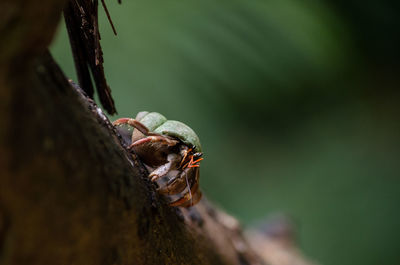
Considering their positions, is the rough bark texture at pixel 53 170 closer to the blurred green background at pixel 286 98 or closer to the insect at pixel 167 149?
the insect at pixel 167 149

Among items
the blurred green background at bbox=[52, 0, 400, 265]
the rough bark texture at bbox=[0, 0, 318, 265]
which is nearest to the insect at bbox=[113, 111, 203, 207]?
the rough bark texture at bbox=[0, 0, 318, 265]

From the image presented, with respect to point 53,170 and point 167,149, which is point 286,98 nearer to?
point 167,149

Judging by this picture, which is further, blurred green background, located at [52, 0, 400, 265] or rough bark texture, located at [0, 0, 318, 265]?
blurred green background, located at [52, 0, 400, 265]

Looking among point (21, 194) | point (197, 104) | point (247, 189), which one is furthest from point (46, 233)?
point (247, 189)

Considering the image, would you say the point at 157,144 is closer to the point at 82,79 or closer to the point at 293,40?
the point at 82,79

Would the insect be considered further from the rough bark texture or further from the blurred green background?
the blurred green background

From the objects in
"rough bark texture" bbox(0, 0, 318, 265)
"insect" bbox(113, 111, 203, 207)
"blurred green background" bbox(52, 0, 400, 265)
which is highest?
"blurred green background" bbox(52, 0, 400, 265)

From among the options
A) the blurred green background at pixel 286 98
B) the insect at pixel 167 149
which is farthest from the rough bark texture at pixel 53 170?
the blurred green background at pixel 286 98
